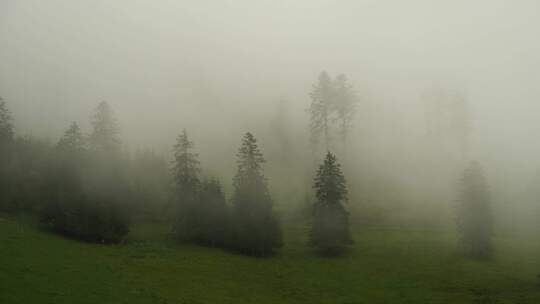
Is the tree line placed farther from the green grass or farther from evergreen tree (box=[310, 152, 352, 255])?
the green grass

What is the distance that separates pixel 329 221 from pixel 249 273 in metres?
17.8

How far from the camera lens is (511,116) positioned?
169500 millimetres

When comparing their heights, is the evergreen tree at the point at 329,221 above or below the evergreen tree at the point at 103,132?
below

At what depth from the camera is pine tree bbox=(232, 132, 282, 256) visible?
3226 inches

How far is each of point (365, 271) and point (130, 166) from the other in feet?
195

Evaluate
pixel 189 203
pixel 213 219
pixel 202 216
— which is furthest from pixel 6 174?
pixel 213 219

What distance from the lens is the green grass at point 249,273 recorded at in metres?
55.8

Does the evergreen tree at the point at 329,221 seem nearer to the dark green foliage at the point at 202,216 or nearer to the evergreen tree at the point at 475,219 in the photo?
the dark green foliage at the point at 202,216

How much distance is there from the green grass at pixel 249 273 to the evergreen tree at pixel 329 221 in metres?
2.35

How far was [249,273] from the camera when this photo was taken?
7206 centimetres

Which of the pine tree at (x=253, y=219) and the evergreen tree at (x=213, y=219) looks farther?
the evergreen tree at (x=213, y=219)

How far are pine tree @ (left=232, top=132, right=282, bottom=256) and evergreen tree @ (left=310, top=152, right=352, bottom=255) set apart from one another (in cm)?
613

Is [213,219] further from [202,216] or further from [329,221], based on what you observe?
[329,221]

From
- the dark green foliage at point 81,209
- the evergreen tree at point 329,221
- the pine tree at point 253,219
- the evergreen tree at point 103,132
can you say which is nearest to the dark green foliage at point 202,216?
the pine tree at point 253,219
